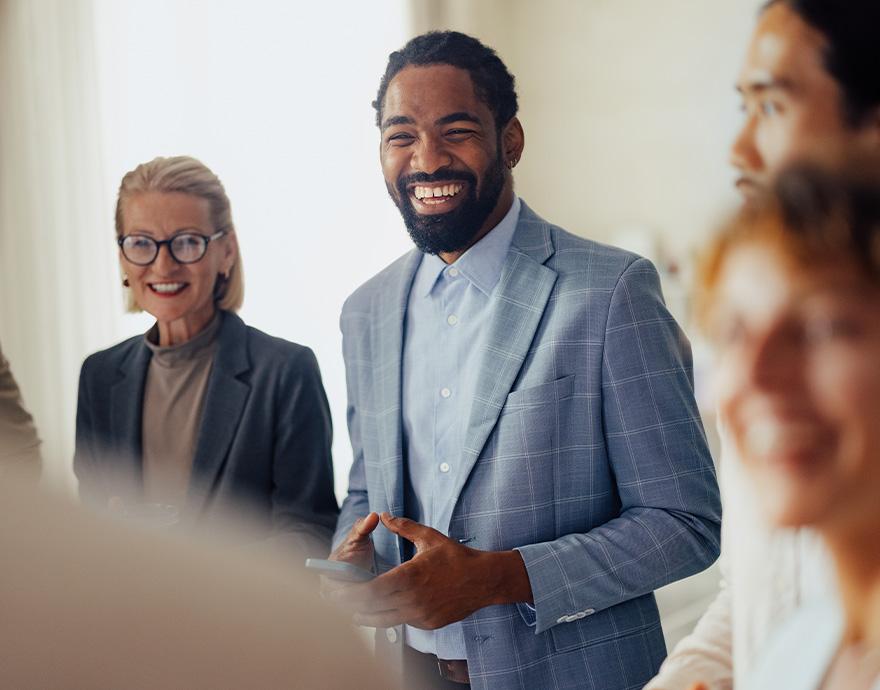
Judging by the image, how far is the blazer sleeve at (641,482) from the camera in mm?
799

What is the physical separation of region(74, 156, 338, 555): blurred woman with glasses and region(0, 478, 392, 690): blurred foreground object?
6 cm

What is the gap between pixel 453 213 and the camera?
91 centimetres

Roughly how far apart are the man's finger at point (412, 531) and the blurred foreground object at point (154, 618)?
30cm

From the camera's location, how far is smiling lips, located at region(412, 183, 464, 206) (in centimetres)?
90

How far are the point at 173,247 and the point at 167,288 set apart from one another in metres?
0.05

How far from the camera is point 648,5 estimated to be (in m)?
0.75

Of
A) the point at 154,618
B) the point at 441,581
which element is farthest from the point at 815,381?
the point at 154,618

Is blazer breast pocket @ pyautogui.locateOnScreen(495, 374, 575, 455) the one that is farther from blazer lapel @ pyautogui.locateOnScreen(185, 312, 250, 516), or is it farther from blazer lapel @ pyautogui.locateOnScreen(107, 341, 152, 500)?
blazer lapel @ pyautogui.locateOnScreen(107, 341, 152, 500)

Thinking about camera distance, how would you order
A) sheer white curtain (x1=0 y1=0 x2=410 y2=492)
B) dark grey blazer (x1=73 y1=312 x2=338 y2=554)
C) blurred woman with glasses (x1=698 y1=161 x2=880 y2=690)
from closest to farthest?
blurred woman with glasses (x1=698 y1=161 x2=880 y2=690)
dark grey blazer (x1=73 y1=312 x2=338 y2=554)
sheer white curtain (x1=0 y1=0 x2=410 y2=492)

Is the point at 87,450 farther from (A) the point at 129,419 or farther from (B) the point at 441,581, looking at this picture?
(B) the point at 441,581

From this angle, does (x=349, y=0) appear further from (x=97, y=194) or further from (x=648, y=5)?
(x=648, y=5)

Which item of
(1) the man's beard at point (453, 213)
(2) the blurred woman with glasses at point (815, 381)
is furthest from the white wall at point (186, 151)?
(2) the blurred woman with glasses at point (815, 381)

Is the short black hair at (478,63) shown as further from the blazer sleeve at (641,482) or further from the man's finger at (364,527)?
the man's finger at (364,527)

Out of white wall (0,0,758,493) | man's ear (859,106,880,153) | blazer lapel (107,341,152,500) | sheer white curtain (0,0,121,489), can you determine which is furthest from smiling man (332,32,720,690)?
sheer white curtain (0,0,121,489)
